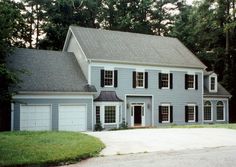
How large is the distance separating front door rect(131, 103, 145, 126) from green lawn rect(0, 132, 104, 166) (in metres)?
16.8

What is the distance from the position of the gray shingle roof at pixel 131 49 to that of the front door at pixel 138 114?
3.77 meters

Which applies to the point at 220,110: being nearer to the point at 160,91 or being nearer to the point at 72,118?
the point at 160,91

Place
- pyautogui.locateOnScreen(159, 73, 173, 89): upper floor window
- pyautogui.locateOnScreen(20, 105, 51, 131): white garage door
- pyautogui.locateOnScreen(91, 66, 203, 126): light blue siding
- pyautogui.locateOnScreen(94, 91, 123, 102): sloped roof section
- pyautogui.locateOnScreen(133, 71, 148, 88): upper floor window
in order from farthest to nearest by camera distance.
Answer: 1. pyautogui.locateOnScreen(159, 73, 173, 89): upper floor window
2. pyautogui.locateOnScreen(133, 71, 148, 88): upper floor window
3. pyautogui.locateOnScreen(91, 66, 203, 126): light blue siding
4. pyautogui.locateOnScreen(94, 91, 123, 102): sloped roof section
5. pyautogui.locateOnScreen(20, 105, 51, 131): white garage door

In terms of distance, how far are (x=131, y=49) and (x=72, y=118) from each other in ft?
28.9

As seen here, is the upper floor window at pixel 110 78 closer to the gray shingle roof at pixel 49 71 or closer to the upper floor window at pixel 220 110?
the gray shingle roof at pixel 49 71

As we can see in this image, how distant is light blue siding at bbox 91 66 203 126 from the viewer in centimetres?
3247

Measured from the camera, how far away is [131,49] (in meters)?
34.7

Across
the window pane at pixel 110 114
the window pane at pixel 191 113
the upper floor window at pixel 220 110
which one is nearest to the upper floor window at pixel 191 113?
the window pane at pixel 191 113

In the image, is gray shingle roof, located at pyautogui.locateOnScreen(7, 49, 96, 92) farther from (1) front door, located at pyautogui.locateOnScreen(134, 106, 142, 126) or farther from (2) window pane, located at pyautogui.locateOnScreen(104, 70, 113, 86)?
(1) front door, located at pyautogui.locateOnScreen(134, 106, 142, 126)

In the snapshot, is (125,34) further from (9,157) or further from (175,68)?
(9,157)

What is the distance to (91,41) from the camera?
110 ft

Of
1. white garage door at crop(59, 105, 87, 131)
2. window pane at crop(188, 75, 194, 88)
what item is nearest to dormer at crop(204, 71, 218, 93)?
window pane at crop(188, 75, 194, 88)

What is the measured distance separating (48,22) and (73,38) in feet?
37.2

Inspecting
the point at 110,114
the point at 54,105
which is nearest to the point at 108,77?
the point at 110,114
